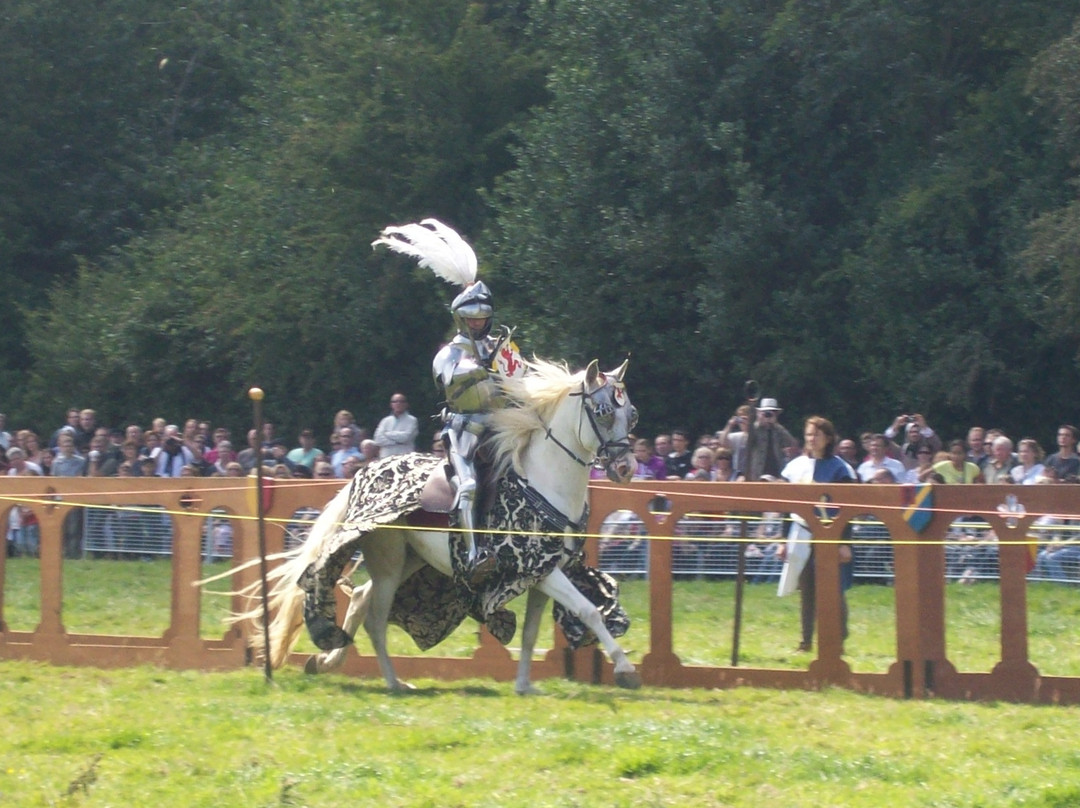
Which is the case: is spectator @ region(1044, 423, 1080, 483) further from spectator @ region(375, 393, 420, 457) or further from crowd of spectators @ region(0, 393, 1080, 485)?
spectator @ region(375, 393, 420, 457)

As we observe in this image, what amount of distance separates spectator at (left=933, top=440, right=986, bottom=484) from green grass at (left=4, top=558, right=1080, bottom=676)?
232cm

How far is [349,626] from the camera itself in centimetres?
1017

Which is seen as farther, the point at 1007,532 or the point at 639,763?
the point at 1007,532

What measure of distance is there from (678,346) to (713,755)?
15551mm

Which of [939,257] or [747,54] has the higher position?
[747,54]

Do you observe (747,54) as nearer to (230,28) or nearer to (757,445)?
(757,445)

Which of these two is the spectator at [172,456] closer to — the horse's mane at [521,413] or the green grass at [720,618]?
the green grass at [720,618]

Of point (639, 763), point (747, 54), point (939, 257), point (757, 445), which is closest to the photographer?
point (639, 763)

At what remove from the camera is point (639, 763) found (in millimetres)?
7320

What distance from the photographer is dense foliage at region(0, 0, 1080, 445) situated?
20938 millimetres

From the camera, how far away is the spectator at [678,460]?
15.8 metres

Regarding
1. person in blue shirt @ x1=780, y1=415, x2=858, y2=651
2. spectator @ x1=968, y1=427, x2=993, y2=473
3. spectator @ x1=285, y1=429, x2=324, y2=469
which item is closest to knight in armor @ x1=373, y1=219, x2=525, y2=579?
person in blue shirt @ x1=780, y1=415, x2=858, y2=651

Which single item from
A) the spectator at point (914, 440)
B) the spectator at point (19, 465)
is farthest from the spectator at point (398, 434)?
the spectator at point (914, 440)

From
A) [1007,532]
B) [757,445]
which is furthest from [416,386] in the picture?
[1007,532]
